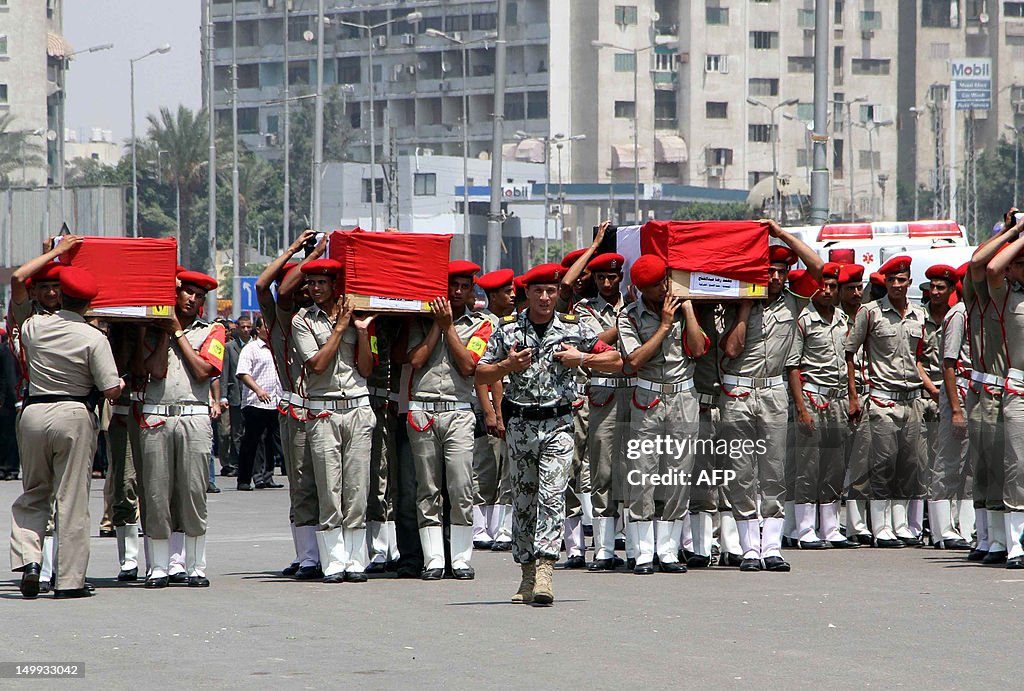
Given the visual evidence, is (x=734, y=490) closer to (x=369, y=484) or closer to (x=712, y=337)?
(x=712, y=337)

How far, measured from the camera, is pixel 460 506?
38.3 ft

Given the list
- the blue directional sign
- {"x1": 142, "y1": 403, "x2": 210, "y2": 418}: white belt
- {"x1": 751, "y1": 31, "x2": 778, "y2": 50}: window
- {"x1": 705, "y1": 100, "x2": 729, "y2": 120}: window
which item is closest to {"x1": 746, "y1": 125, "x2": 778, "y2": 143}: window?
{"x1": 705, "y1": 100, "x2": 729, "y2": 120}: window

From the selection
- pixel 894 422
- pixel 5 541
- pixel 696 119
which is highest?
pixel 696 119

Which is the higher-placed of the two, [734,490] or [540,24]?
[540,24]

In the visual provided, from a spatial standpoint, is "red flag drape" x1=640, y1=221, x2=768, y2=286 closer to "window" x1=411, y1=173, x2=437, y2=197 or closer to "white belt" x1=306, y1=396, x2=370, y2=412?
"white belt" x1=306, y1=396, x2=370, y2=412

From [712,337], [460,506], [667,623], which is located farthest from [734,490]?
[667,623]

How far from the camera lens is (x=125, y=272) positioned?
11.1 m

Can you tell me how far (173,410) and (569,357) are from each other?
2.78 m

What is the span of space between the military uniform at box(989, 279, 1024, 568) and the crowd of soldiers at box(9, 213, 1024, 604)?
0.05ft

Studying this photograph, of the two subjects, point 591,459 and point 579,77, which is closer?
point 591,459

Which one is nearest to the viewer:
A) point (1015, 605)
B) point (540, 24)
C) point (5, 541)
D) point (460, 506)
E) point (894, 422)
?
point (1015, 605)

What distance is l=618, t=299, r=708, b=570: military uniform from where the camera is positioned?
38.5ft

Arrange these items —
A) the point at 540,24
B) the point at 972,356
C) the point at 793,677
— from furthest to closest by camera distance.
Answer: the point at 540,24, the point at 972,356, the point at 793,677

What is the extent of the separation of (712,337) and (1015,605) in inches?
117
